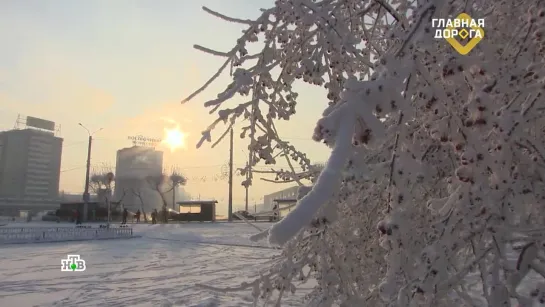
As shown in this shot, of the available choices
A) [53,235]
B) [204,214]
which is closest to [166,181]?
[204,214]

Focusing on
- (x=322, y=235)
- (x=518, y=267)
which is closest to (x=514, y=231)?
Result: (x=518, y=267)

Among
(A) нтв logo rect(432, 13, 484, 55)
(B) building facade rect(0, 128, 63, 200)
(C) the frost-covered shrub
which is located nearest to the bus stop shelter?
(C) the frost-covered shrub

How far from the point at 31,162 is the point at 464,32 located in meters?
117

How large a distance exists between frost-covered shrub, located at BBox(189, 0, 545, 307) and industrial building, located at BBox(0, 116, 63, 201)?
107922mm

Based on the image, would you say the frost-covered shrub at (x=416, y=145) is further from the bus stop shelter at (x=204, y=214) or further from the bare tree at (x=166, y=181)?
the bare tree at (x=166, y=181)

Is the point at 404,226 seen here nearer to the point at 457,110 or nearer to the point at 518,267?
the point at 457,110

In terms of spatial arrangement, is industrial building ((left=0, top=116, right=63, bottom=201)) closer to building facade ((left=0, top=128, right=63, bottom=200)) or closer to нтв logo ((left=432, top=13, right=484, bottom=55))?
building facade ((left=0, top=128, right=63, bottom=200))

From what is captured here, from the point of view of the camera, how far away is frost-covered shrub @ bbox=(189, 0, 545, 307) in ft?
4.71

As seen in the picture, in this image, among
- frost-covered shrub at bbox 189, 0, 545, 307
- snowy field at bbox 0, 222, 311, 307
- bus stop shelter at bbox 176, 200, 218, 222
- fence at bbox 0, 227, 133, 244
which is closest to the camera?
frost-covered shrub at bbox 189, 0, 545, 307

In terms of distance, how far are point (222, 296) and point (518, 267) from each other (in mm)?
6516

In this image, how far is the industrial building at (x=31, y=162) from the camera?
97.5m

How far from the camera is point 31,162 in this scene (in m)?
102

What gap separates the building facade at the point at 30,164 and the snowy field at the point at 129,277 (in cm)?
Answer: 9523

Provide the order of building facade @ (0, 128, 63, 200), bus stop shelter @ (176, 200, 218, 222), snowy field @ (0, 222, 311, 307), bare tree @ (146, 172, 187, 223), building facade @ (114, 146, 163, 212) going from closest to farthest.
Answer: snowy field @ (0, 222, 311, 307), bus stop shelter @ (176, 200, 218, 222), bare tree @ (146, 172, 187, 223), building facade @ (0, 128, 63, 200), building facade @ (114, 146, 163, 212)
